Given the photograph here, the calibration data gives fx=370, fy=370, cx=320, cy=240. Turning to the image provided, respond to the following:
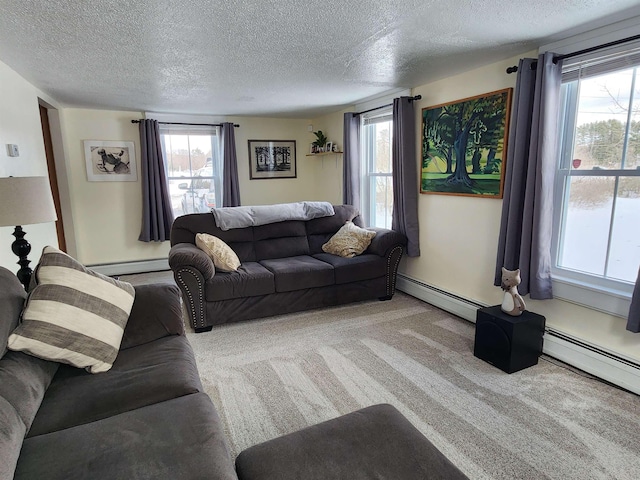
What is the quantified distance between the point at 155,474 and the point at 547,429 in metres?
1.88

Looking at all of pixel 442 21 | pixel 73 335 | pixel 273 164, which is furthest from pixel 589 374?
pixel 273 164

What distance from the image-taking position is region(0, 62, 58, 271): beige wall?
2.64 m

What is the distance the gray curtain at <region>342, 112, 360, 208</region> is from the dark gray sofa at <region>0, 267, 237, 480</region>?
3.25m

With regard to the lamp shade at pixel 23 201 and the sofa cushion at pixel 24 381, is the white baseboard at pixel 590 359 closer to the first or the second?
the sofa cushion at pixel 24 381

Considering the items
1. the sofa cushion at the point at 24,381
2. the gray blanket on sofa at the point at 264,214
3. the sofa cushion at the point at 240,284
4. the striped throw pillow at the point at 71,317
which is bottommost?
the sofa cushion at the point at 240,284

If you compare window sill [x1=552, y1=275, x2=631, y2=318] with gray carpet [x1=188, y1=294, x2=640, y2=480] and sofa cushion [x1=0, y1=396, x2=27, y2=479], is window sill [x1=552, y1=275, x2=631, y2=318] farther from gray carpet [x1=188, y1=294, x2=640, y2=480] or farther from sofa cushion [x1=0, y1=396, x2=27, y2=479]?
sofa cushion [x1=0, y1=396, x2=27, y2=479]

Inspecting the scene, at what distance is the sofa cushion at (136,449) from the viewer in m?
1.05

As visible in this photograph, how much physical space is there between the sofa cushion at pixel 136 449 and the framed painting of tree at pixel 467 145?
2728 millimetres

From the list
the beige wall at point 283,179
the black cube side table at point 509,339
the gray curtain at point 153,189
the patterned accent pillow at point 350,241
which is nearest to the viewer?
the black cube side table at point 509,339

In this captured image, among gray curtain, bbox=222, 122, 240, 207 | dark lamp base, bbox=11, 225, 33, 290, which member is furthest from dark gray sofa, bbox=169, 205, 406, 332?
gray curtain, bbox=222, 122, 240, 207

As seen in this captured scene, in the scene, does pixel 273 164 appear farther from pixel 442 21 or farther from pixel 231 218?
pixel 442 21

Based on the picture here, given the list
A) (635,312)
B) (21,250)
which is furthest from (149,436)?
(635,312)

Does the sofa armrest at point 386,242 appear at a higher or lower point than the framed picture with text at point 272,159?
lower

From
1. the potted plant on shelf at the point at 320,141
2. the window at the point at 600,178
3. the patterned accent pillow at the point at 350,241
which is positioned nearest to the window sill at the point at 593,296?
the window at the point at 600,178
